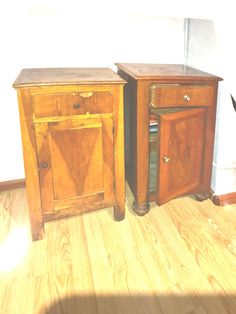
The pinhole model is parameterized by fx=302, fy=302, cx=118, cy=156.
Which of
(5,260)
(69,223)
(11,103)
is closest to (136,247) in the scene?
(69,223)

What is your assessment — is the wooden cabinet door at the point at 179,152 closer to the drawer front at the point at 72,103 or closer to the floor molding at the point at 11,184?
the drawer front at the point at 72,103

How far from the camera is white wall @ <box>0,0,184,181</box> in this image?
1607mm

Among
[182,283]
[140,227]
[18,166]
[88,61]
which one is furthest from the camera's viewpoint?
[18,166]

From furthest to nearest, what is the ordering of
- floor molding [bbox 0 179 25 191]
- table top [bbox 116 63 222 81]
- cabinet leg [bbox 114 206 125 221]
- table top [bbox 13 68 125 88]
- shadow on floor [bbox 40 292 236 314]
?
floor molding [bbox 0 179 25 191], cabinet leg [bbox 114 206 125 221], table top [bbox 116 63 222 81], table top [bbox 13 68 125 88], shadow on floor [bbox 40 292 236 314]

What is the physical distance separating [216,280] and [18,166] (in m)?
1.31

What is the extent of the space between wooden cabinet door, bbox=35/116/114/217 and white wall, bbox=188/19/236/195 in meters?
0.62

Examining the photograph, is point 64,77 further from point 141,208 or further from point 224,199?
point 224,199

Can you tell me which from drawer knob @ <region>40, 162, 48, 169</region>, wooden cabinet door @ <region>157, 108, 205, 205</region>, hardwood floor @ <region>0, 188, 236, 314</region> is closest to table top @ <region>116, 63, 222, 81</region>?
wooden cabinet door @ <region>157, 108, 205, 205</region>

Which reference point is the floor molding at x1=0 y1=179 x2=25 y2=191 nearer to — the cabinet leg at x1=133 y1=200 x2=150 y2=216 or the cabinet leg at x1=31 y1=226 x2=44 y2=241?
the cabinet leg at x1=31 y1=226 x2=44 y2=241

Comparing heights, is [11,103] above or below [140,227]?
above

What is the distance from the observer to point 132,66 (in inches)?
65.5

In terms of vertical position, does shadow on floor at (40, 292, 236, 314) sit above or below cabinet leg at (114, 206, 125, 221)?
below

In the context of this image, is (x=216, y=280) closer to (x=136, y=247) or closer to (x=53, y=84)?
(x=136, y=247)

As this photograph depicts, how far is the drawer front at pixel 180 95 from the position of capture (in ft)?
4.69
